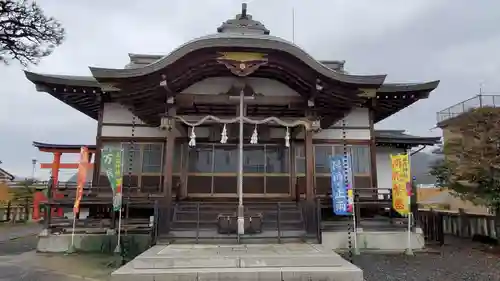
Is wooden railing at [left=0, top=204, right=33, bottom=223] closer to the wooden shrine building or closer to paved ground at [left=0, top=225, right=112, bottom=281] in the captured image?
the wooden shrine building

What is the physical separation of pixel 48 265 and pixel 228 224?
4.44 metres

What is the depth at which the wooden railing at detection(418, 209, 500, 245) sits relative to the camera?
11.5 meters

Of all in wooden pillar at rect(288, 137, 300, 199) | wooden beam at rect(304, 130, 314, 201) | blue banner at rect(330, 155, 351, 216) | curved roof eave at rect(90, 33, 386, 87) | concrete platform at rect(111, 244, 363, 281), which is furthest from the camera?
wooden pillar at rect(288, 137, 300, 199)

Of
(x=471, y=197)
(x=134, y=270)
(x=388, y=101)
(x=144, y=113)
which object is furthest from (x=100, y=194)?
(x=471, y=197)

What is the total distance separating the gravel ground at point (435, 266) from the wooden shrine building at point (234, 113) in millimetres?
2187

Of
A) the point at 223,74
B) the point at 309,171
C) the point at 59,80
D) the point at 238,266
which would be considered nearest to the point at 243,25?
the point at 223,74

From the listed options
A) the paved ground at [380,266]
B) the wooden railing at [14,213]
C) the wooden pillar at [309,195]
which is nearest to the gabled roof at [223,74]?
the wooden pillar at [309,195]

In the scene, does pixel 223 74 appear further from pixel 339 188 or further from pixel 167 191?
pixel 339 188

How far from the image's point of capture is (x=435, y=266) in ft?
26.5

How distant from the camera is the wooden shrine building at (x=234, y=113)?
9633mm

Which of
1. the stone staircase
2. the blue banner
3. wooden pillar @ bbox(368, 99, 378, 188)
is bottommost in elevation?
the stone staircase

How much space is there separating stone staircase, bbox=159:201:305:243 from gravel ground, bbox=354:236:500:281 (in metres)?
2.01

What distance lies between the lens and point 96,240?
395 inches

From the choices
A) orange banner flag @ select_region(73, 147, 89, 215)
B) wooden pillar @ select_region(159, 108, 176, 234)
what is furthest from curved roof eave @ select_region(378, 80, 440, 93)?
orange banner flag @ select_region(73, 147, 89, 215)
